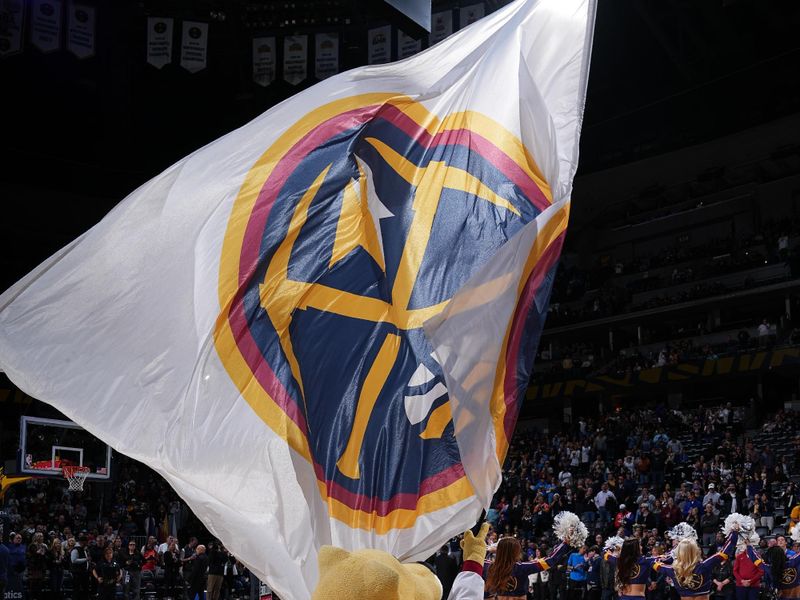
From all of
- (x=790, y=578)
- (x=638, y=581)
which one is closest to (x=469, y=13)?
(x=790, y=578)

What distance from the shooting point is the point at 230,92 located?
34.0 meters

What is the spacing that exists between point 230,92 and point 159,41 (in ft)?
27.6

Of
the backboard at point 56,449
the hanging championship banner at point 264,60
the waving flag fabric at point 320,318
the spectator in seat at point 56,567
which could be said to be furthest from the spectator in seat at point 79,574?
the waving flag fabric at point 320,318

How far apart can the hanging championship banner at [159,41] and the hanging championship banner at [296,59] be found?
2912mm

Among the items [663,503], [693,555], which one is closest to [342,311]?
[693,555]

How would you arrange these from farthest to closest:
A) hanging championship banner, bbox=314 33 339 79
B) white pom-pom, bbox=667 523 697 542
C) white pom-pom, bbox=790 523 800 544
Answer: hanging championship banner, bbox=314 33 339 79 < white pom-pom, bbox=790 523 800 544 < white pom-pom, bbox=667 523 697 542

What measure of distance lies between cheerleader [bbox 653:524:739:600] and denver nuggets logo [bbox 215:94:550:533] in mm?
9205

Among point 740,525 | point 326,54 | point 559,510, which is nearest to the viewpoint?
point 740,525

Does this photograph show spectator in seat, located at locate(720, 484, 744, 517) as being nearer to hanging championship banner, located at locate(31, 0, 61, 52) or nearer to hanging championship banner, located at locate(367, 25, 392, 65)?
hanging championship banner, located at locate(367, 25, 392, 65)

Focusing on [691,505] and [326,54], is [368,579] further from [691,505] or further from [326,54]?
[326,54]

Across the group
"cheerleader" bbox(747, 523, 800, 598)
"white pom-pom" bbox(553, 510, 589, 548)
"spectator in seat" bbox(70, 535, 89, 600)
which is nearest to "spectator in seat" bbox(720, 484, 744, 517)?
"cheerleader" bbox(747, 523, 800, 598)

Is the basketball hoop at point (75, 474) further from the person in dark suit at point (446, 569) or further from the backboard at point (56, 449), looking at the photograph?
the person in dark suit at point (446, 569)

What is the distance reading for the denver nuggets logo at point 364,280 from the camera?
4523 millimetres

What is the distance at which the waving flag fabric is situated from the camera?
427cm
